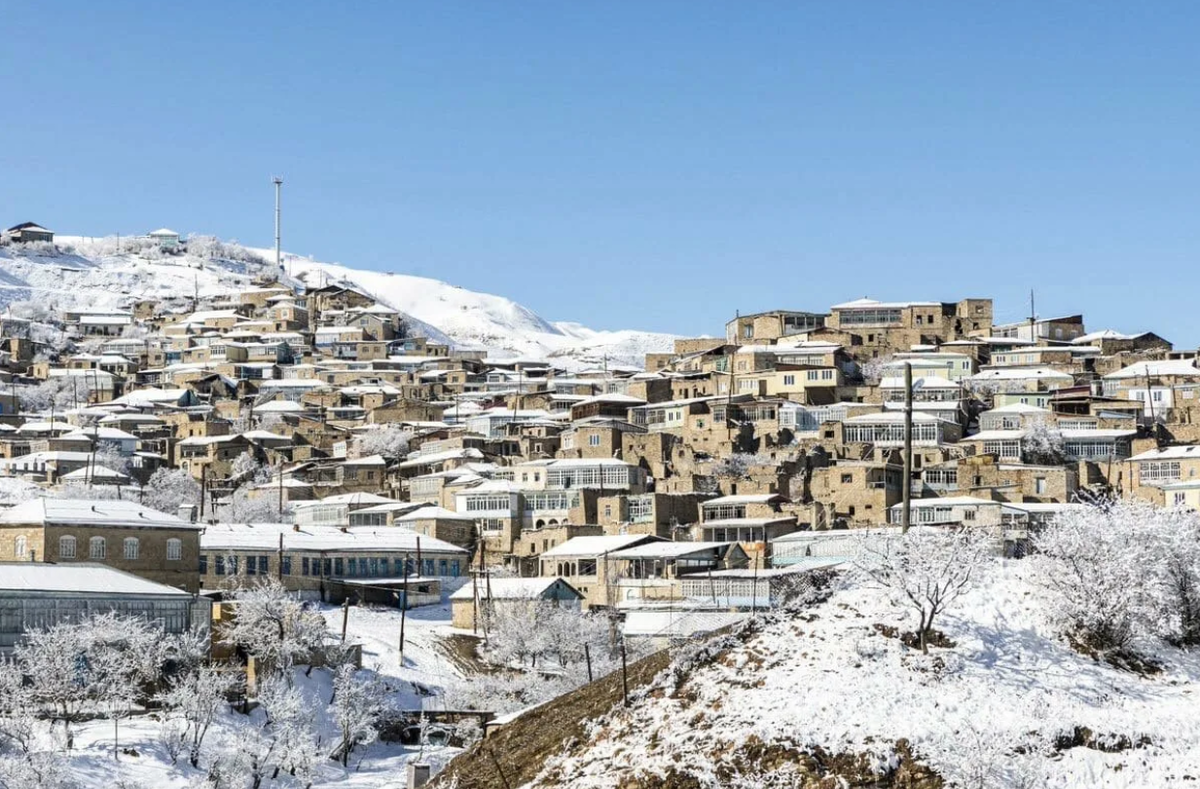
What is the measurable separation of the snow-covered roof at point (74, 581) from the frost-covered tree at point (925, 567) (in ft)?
106

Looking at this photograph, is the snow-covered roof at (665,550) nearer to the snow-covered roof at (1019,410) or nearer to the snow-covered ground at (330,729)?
the snow-covered ground at (330,729)

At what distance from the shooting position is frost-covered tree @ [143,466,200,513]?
303ft

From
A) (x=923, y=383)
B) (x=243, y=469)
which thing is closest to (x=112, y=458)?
(x=243, y=469)

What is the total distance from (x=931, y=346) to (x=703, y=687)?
8836cm

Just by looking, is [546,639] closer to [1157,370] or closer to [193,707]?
[193,707]

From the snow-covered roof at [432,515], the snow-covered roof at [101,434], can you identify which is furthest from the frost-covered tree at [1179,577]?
the snow-covered roof at [101,434]


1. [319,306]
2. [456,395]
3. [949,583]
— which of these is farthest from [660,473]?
[319,306]

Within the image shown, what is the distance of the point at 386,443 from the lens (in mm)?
106812

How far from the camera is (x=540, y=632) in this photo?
6656cm

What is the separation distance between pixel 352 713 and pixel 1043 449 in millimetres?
46681

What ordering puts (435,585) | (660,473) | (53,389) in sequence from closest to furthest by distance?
1. (435,585)
2. (660,473)
3. (53,389)

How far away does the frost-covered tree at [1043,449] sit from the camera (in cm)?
8906

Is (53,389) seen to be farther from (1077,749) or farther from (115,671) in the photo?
(1077,749)

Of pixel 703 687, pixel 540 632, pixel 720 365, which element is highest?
pixel 720 365
